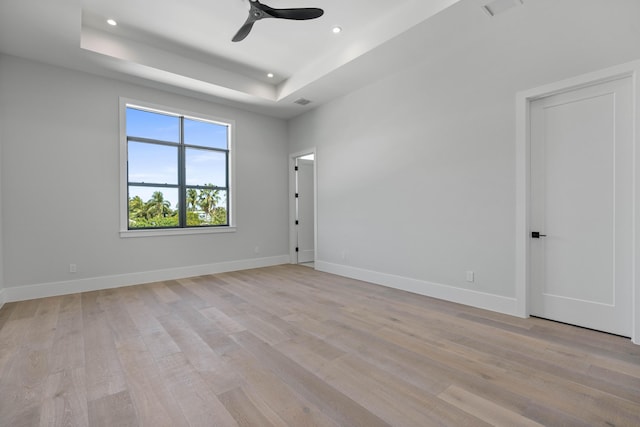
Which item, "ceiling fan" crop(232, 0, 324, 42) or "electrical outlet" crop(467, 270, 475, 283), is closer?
"ceiling fan" crop(232, 0, 324, 42)

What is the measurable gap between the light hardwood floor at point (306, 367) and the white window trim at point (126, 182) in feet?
4.82

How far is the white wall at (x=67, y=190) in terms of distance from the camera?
3.85 m

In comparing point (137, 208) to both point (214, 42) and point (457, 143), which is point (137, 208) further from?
point (457, 143)

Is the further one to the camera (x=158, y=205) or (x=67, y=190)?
(x=158, y=205)

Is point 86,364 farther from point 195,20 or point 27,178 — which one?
point 195,20

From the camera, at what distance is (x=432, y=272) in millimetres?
3930

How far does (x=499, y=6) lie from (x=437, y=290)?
3210 mm

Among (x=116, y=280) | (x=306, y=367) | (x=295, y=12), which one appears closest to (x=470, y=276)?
(x=306, y=367)

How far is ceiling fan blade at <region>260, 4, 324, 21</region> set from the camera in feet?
9.62

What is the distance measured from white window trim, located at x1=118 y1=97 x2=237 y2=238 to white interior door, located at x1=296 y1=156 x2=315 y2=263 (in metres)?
1.48

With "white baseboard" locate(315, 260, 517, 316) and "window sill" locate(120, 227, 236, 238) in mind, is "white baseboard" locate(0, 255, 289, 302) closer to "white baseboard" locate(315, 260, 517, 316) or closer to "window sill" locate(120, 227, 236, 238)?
"window sill" locate(120, 227, 236, 238)

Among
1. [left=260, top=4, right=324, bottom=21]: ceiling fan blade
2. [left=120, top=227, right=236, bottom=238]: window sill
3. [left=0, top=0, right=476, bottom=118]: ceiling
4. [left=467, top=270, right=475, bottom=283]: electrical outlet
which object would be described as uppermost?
[left=0, top=0, right=476, bottom=118]: ceiling

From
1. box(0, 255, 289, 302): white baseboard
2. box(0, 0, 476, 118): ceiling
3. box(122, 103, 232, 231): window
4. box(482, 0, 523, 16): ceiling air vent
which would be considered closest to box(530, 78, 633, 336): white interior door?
box(482, 0, 523, 16): ceiling air vent

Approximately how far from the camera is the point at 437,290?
3859 mm
